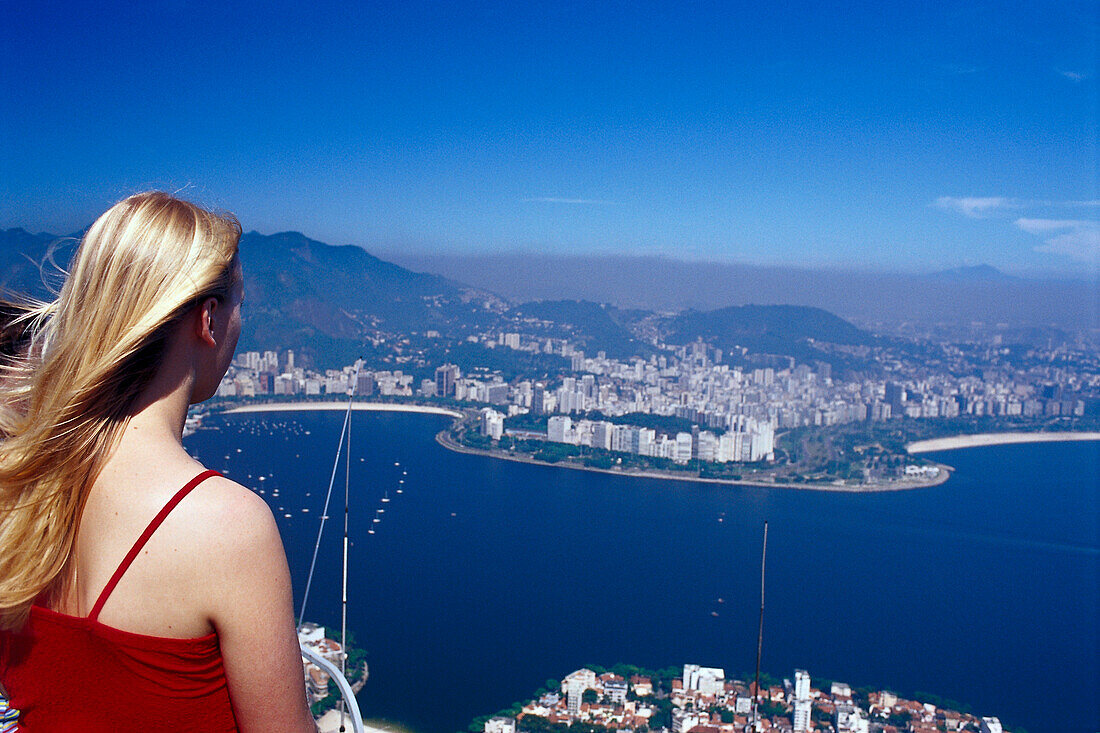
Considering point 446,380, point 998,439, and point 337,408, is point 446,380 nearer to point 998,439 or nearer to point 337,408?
point 337,408

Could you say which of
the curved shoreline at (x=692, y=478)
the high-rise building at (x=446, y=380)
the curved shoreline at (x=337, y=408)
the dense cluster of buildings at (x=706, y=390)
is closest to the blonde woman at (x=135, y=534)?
the curved shoreline at (x=337, y=408)

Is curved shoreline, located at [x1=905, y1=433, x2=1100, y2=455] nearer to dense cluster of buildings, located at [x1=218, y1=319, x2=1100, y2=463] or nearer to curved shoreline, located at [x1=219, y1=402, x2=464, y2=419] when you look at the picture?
dense cluster of buildings, located at [x1=218, y1=319, x2=1100, y2=463]

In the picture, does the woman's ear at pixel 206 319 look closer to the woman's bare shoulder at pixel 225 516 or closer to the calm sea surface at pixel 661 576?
the woman's bare shoulder at pixel 225 516

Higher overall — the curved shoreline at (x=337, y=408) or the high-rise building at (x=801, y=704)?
the curved shoreline at (x=337, y=408)

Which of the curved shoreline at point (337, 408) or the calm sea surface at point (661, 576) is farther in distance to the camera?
the curved shoreline at point (337, 408)

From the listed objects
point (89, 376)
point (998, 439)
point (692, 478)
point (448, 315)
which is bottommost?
point (692, 478)

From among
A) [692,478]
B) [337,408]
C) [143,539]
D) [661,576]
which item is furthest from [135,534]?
[337,408]

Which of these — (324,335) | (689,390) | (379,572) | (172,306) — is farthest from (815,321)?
(172,306)
